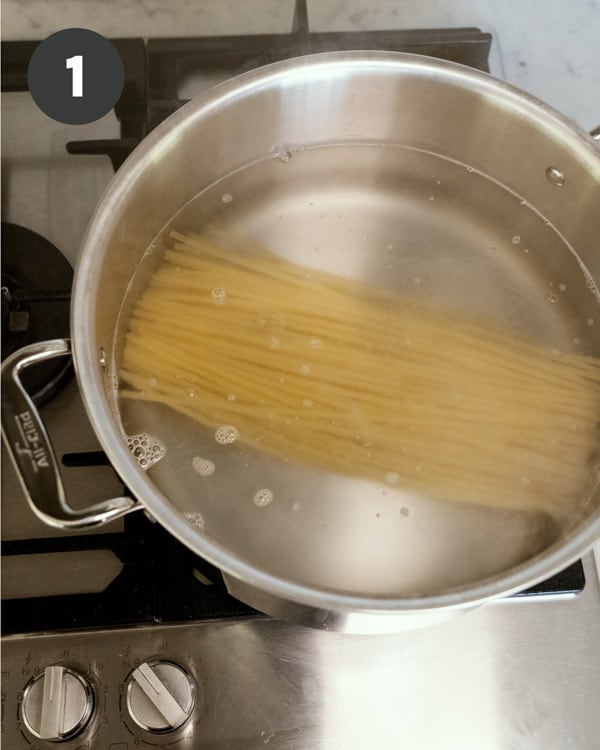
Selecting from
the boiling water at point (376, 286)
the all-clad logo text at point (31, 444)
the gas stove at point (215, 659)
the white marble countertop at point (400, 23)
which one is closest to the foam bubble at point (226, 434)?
the boiling water at point (376, 286)

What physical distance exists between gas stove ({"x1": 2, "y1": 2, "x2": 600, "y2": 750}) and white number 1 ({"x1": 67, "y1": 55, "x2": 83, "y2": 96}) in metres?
0.35

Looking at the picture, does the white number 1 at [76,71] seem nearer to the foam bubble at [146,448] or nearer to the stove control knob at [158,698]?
the foam bubble at [146,448]

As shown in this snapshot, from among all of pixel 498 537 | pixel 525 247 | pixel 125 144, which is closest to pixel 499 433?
pixel 498 537

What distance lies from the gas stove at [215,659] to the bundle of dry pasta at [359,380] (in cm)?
11

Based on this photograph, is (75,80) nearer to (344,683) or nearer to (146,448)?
(146,448)

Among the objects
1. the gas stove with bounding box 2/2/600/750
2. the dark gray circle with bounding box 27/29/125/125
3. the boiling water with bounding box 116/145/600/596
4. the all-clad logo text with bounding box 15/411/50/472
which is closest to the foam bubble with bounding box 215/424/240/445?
the boiling water with bounding box 116/145/600/596

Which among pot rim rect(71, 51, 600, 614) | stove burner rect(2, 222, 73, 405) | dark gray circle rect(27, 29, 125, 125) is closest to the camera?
pot rim rect(71, 51, 600, 614)

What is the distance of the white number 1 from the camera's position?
824mm

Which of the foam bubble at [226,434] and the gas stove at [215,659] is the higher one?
the foam bubble at [226,434]

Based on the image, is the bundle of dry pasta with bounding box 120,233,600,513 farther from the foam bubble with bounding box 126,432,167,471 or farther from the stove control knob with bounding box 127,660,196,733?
the stove control knob with bounding box 127,660,196,733

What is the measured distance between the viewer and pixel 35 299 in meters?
0.70

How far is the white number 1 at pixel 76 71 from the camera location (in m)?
0.82

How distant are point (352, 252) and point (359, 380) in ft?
0.51

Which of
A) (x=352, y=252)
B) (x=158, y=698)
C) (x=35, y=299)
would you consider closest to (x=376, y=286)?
(x=352, y=252)
